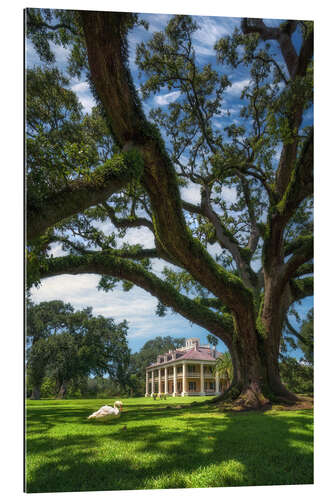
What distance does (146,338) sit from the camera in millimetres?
4906

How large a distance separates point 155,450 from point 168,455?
0.42 feet

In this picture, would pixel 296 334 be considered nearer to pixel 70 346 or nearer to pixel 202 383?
pixel 202 383

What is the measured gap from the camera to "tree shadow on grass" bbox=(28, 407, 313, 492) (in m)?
2.79

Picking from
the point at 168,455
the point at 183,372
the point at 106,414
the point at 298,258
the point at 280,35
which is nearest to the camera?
the point at 168,455

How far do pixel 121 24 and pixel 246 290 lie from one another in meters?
4.08

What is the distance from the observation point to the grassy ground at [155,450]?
2793mm

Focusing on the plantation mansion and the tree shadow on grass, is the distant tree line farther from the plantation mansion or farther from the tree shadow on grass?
the tree shadow on grass

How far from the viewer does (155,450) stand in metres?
3.06

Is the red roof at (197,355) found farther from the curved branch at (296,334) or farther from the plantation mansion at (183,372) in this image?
the curved branch at (296,334)

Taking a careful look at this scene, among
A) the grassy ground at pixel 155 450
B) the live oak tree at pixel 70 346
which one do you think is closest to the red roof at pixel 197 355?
the live oak tree at pixel 70 346

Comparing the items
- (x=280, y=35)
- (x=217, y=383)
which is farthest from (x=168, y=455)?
(x=280, y=35)
